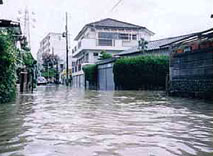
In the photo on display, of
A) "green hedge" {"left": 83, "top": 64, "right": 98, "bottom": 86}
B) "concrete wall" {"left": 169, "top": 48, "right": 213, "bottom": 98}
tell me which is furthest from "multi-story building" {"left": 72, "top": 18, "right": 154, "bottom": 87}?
"concrete wall" {"left": 169, "top": 48, "right": 213, "bottom": 98}

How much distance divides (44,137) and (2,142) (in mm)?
593

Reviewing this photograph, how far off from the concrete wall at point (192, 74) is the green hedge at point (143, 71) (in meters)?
6.86

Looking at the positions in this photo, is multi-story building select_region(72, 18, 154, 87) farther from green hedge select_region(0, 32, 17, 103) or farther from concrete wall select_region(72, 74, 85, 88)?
green hedge select_region(0, 32, 17, 103)

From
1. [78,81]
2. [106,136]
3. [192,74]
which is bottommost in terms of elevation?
[106,136]

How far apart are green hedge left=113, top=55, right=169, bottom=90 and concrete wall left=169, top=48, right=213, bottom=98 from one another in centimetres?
686

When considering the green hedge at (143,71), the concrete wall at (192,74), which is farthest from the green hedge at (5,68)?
the green hedge at (143,71)

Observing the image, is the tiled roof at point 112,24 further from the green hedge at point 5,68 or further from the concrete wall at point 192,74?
the green hedge at point 5,68

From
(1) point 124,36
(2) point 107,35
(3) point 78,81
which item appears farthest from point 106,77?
(3) point 78,81

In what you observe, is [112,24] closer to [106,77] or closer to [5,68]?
[106,77]

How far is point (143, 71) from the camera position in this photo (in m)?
21.7

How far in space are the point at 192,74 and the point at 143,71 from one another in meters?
9.03

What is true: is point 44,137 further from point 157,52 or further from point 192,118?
point 157,52

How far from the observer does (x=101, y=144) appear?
12.7ft

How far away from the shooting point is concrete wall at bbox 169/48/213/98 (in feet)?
37.4
